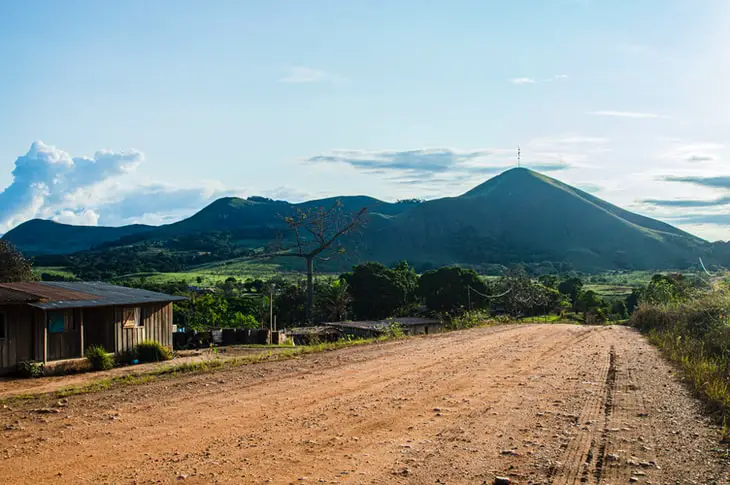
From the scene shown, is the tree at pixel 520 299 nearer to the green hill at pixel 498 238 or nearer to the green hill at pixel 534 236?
the green hill at pixel 498 238

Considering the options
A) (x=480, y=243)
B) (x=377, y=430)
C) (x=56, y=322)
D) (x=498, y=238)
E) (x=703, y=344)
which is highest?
(x=498, y=238)

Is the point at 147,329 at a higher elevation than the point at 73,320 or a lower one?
lower

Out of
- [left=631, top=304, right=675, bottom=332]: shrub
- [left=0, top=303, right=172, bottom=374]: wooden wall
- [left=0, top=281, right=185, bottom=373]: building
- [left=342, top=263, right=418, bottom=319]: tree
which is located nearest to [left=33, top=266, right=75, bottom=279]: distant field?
[left=342, top=263, right=418, bottom=319]: tree

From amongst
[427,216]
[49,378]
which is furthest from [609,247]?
[49,378]

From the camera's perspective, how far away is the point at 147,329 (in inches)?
829

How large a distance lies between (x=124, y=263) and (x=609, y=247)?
112 m

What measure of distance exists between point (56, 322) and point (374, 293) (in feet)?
125

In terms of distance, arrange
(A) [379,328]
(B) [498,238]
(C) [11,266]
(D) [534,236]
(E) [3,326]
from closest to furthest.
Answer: (E) [3,326] → (A) [379,328] → (C) [11,266] → (B) [498,238] → (D) [534,236]

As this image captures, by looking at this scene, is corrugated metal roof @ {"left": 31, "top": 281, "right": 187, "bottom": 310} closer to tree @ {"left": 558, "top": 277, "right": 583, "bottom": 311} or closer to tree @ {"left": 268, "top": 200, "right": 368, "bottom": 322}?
tree @ {"left": 268, "top": 200, "right": 368, "bottom": 322}

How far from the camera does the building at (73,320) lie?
16891 mm

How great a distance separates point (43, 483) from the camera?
7.16 meters

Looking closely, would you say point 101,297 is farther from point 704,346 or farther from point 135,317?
point 704,346

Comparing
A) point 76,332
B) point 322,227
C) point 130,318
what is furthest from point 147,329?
point 322,227

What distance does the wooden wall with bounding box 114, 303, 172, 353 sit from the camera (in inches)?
785
